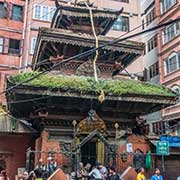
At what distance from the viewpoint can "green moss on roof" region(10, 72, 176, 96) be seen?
42.4ft

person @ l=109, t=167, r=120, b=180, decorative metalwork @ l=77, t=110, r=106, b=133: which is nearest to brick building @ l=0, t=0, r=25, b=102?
decorative metalwork @ l=77, t=110, r=106, b=133

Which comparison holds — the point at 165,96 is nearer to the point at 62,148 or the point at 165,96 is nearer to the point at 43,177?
the point at 62,148

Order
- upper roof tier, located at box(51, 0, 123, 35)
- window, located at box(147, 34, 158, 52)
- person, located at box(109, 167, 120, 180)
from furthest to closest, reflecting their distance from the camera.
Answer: window, located at box(147, 34, 158, 52) < upper roof tier, located at box(51, 0, 123, 35) < person, located at box(109, 167, 120, 180)

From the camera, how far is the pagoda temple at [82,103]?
1329 cm

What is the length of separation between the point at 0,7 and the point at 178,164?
25589mm

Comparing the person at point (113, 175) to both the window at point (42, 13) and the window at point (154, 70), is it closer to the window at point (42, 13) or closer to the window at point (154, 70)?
the window at point (154, 70)

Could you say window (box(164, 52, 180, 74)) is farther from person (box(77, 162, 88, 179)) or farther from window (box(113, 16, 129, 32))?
person (box(77, 162, 88, 179))

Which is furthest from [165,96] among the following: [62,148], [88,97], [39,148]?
[39,148]

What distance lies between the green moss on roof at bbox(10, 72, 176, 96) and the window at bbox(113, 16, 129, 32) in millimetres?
22206

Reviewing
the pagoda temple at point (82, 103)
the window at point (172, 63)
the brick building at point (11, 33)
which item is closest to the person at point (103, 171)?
the pagoda temple at point (82, 103)

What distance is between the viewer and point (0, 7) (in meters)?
33.1

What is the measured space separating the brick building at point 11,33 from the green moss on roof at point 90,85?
1945 centimetres

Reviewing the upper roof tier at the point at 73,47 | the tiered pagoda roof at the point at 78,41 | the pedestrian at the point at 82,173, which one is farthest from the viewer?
the tiered pagoda roof at the point at 78,41

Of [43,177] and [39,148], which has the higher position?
[39,148]
